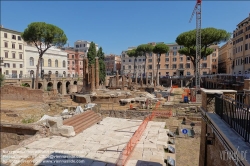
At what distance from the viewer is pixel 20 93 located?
28.2 meters

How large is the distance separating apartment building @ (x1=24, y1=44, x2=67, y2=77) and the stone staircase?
3606 cm

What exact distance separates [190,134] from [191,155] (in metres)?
3.01

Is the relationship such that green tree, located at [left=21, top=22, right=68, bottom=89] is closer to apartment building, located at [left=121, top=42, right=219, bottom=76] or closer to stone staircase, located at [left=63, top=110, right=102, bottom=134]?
stone staircase, located at [left=63, top=110, right=102, bottom=134]

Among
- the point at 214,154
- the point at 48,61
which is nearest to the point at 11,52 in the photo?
the point at 48,61

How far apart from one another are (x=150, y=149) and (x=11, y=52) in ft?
156

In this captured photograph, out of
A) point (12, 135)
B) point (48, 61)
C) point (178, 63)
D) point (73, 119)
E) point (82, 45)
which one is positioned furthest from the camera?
point (82, 45)

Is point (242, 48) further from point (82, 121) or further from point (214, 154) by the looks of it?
point (214, 154)

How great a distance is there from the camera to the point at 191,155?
9680 mm

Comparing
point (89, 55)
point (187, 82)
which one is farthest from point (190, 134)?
point (187, 82)

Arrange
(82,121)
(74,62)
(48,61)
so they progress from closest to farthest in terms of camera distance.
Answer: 1. (82,121)
2. (48,61)
3. (74,62)

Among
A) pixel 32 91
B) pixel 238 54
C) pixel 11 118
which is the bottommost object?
pixel 11 118

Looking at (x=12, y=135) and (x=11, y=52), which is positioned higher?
(x=11, y=52)

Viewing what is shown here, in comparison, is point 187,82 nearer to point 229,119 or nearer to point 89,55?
point 89,55

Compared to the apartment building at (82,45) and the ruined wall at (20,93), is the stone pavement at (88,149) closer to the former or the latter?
the ruined wall at (20,93)
